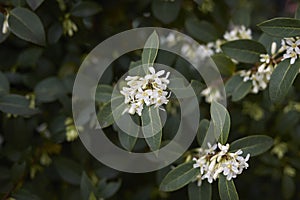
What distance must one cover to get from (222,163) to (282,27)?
0.30m

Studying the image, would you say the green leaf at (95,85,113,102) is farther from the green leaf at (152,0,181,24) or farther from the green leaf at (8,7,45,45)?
the green leaf at (152,0,181,24)

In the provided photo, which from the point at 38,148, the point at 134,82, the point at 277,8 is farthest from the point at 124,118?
the point at 277,8

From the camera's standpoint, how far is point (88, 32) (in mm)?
1443

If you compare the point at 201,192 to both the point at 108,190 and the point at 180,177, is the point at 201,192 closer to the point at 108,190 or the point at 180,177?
the point at 180,177

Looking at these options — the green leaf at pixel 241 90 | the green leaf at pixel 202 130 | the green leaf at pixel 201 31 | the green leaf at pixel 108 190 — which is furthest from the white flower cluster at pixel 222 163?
the green leaf at pixel 201 31

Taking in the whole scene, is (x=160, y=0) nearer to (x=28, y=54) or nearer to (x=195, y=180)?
(x=28, y=54)

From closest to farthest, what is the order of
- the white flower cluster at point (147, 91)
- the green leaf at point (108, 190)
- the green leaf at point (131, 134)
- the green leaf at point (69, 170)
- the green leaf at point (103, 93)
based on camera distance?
the white flower cluster at point (147, 91)
the green leaf at point (131, 134)
the green leaf at point (103, 93)
the green leaf at point (108, 190)
the green leaf at point (69, 170)

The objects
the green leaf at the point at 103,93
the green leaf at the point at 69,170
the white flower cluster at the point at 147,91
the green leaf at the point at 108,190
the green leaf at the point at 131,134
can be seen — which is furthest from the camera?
the green leaf at the point at 69,170

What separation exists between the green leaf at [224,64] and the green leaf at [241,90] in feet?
0.14

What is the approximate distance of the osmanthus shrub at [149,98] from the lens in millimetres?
1012

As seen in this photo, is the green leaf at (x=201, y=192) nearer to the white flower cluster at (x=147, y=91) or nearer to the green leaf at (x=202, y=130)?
→ the green leaf at (x=202, y=130)

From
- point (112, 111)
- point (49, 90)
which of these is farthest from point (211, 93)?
point (49, 90)

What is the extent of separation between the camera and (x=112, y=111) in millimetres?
1043

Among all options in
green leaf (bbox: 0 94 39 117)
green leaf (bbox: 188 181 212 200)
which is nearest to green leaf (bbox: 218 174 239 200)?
green leaf (bbox: 188 181 212 200)
